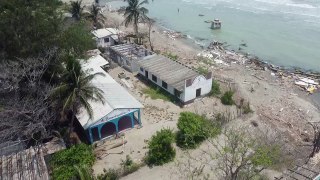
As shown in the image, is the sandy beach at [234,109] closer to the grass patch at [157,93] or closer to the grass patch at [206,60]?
the grass patch at [206,60]

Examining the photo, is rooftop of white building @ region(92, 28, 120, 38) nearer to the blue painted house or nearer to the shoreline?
the shoreline

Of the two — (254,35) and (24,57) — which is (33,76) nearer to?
(24,57)

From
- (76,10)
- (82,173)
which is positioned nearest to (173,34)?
(76,10)

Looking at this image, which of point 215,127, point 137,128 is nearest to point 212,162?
point 215,127

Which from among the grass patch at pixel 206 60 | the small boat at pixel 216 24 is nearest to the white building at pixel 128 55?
the grass patch at pixel 206 60

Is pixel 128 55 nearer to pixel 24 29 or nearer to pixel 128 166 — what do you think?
pixel 24 29
